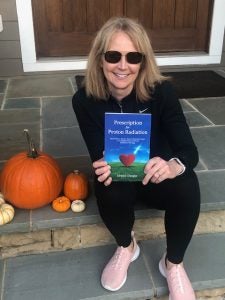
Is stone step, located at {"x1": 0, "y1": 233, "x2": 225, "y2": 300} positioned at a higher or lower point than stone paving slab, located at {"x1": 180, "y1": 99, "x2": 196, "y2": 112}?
lower

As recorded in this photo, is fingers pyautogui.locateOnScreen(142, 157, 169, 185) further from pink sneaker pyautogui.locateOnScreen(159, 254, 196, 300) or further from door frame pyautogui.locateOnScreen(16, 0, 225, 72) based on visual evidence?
door frame pyautogui.locateOnScreen(16, 0, 225, 72)

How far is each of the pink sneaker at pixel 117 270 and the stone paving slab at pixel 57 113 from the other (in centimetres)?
122

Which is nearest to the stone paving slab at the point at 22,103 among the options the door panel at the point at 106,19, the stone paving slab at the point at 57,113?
the stone paving slab at the point at 57,113

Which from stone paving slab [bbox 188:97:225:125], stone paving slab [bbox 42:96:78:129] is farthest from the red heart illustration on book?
stone paving slab [bbox 188:97:225:125]

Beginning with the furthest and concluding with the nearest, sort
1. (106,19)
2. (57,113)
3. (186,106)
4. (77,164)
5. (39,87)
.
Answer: (106,19) < (39,87) < (186,106) < (57,113) < (77,164)

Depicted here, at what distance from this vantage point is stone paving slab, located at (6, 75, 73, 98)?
3152 mm

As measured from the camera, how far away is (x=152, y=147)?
60.6 inches

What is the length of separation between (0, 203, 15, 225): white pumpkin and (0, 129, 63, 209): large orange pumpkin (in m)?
0.04

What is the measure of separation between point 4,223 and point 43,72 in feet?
7.76

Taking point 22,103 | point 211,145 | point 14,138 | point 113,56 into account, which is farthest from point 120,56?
point 22,103

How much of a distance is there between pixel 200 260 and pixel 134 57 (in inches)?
35.8

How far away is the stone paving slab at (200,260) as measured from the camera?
4.89 feet

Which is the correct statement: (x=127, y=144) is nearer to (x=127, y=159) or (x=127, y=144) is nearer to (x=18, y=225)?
(x=127, y=159)

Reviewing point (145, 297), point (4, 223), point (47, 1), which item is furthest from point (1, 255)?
point (47, 1)
